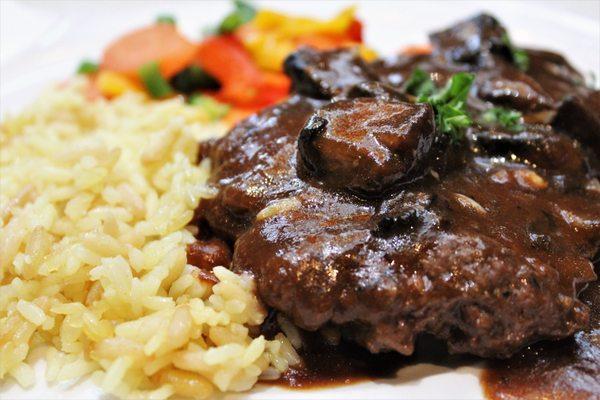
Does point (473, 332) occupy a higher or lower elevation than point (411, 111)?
lower

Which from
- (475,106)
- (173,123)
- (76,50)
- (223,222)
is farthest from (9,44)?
(475,106)

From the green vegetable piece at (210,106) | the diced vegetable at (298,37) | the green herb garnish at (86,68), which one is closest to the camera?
the green vegetable piece at (210,106)

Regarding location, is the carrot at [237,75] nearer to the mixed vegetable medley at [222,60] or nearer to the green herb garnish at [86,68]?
the mixed vegetable medley at [222,60]

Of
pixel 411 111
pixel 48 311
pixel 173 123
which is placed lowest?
pixel 48 311

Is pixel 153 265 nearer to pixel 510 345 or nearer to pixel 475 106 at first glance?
pixel 510 345

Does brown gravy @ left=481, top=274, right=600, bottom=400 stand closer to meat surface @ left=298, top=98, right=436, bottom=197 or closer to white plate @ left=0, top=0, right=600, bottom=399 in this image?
meat surface @ left=298, top=98, right=436, bottom=197

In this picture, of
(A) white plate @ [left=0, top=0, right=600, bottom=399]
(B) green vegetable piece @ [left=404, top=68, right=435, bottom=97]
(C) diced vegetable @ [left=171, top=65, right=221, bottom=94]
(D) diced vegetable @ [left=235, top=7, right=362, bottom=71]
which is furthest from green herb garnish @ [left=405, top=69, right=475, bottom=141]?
(C) diced vegetable @ [left=171, top=65, right=221, bottom=94]

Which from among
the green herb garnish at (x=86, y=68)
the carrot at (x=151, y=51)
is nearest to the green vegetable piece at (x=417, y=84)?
the carrot at (x=151, y=51)
